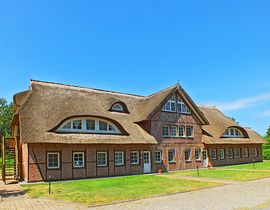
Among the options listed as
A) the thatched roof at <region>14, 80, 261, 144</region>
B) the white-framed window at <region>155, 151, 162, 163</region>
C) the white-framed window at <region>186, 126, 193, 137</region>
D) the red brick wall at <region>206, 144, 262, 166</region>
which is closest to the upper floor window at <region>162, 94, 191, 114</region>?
the thatched roof at <region>14, 80, 261, 144</region>

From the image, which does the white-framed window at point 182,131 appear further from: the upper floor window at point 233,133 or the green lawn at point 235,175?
the upper floor window at point 233,133

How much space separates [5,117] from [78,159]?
42905 millimetres

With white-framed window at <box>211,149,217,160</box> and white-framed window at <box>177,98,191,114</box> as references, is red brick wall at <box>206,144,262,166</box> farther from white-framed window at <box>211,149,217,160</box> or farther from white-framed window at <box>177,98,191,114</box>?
white-framed window at <box>177,98,191,114</box>

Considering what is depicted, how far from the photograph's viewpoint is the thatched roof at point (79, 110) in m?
20.0

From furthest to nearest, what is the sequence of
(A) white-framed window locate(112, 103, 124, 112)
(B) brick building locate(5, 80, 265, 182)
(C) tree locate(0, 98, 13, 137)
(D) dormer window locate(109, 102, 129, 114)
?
(C) tree locate(0, 98, 13, 137) → (A) white-framed window locate(112, 103, 124, 112) → (D) dormer window locate(109, 102, 129, 114) → (B) brick building locate(5, 80, 265, 182)

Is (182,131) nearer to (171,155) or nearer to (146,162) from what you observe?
(171,155)

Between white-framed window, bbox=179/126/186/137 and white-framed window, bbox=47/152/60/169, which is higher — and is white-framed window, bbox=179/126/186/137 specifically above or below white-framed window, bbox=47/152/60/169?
above

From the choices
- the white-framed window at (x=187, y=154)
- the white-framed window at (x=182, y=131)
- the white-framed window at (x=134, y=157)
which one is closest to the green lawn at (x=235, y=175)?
the white-framed window at (x=134, y=157)

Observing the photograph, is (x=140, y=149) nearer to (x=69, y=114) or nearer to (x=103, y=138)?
(x=103, y=138)

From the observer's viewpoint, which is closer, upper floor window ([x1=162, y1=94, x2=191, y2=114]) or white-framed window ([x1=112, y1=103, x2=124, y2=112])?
white-framed window ([x1=112, y1=103, x2=124, y2=112])

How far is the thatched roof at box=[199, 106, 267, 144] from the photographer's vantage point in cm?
3136

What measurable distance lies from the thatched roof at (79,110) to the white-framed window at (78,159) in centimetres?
130

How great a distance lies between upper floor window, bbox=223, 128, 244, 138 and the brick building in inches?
26.4

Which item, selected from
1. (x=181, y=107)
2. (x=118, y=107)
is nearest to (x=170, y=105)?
(x=181, y=107)
